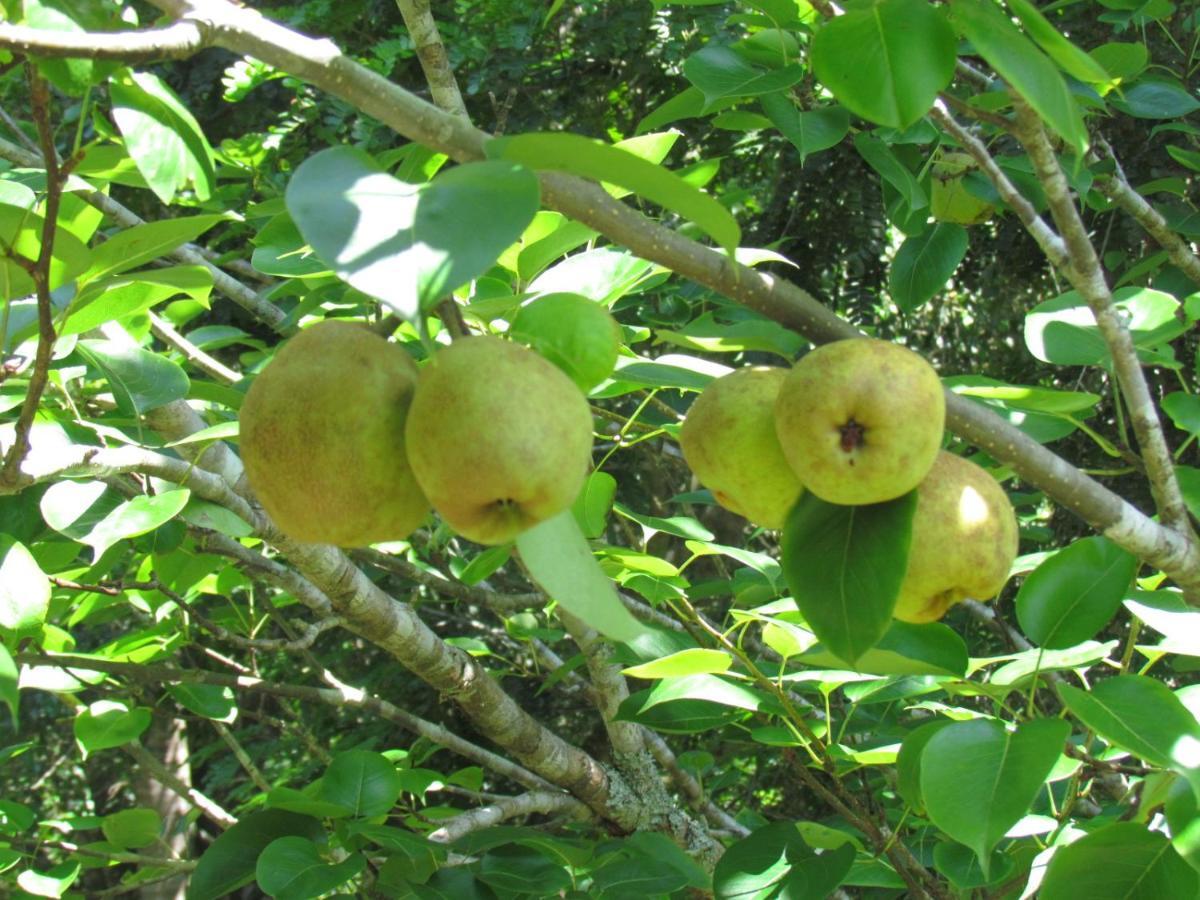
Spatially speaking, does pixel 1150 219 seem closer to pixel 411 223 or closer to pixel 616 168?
pixel 616 168

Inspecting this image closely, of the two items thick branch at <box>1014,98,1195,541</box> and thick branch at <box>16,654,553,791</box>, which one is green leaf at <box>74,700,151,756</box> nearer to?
thick branch at <box>16,654,553,791</box>

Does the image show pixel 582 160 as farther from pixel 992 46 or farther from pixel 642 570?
pixel 642 570

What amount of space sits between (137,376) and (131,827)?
4.69 ft

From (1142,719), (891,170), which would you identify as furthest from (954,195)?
(1142,719)

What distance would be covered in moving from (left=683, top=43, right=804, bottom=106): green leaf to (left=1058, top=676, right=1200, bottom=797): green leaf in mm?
967

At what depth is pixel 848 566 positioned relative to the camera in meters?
1.01

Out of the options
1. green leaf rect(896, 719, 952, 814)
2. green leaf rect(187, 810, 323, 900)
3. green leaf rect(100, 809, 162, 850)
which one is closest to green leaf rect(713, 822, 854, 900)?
green leaf rect(896, 719, 952, 814)

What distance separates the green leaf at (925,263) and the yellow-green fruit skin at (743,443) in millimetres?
1170

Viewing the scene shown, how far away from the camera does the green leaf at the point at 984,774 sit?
1.17 meters

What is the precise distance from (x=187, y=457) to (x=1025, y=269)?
2726mm

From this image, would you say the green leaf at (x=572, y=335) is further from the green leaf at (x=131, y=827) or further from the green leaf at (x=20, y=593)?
the green leaf at (x=131, y=827)

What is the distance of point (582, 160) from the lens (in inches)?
31.6

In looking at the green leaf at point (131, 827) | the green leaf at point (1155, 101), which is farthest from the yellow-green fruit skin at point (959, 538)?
the green leaf at point (131, 827)

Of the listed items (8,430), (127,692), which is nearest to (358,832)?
(8,430)
